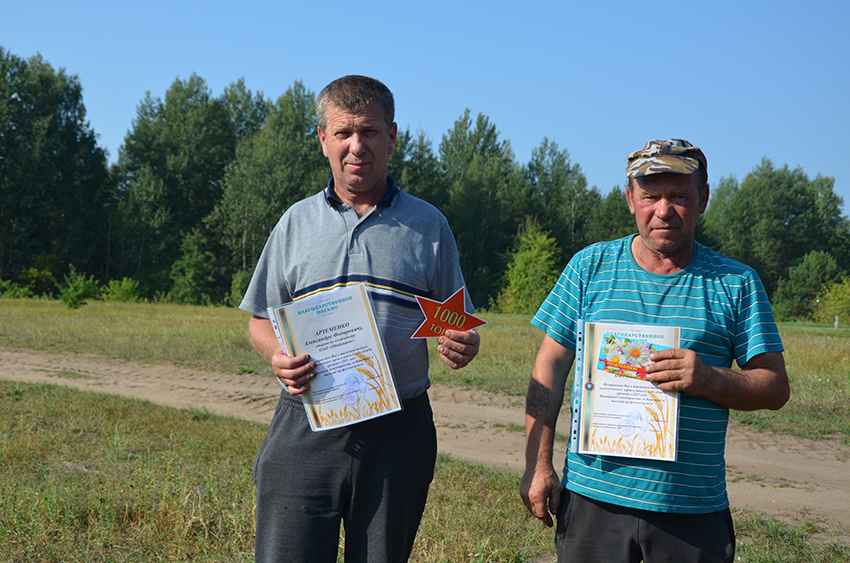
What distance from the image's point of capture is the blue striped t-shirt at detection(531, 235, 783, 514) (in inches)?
86.6

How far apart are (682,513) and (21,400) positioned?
8.90 meters

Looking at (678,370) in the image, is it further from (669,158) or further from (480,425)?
(480,425)

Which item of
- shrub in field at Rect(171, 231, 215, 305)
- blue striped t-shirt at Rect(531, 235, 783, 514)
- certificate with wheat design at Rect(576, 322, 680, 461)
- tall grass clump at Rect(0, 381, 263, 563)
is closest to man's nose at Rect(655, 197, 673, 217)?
blue striped t-shirt at Rect(531, 235, 783, 514)

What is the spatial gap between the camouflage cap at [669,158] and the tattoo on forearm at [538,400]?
0.85 metres

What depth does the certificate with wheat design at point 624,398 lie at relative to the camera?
217 centimetres

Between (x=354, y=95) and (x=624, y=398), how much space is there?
1.43 metres

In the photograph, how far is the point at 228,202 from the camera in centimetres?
4106

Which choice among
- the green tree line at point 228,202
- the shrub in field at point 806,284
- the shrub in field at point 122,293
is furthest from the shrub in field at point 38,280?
the shrub in field at point 806,284

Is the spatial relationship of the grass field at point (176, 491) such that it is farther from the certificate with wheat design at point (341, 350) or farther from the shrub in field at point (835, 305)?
the shrub in field at point (835, 305)

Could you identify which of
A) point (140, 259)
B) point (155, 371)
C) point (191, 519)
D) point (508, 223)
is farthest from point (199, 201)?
point (191, 519)

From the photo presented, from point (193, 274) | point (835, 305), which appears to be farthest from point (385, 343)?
point (835, 305)

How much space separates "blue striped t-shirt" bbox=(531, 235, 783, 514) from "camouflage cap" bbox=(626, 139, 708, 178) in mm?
333

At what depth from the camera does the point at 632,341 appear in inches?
86.9

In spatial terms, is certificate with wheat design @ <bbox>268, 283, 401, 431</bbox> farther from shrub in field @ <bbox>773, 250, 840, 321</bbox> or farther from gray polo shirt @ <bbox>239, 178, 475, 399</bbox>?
shrub in field @ <bbox>773, 250, 840, 321</bbox>
